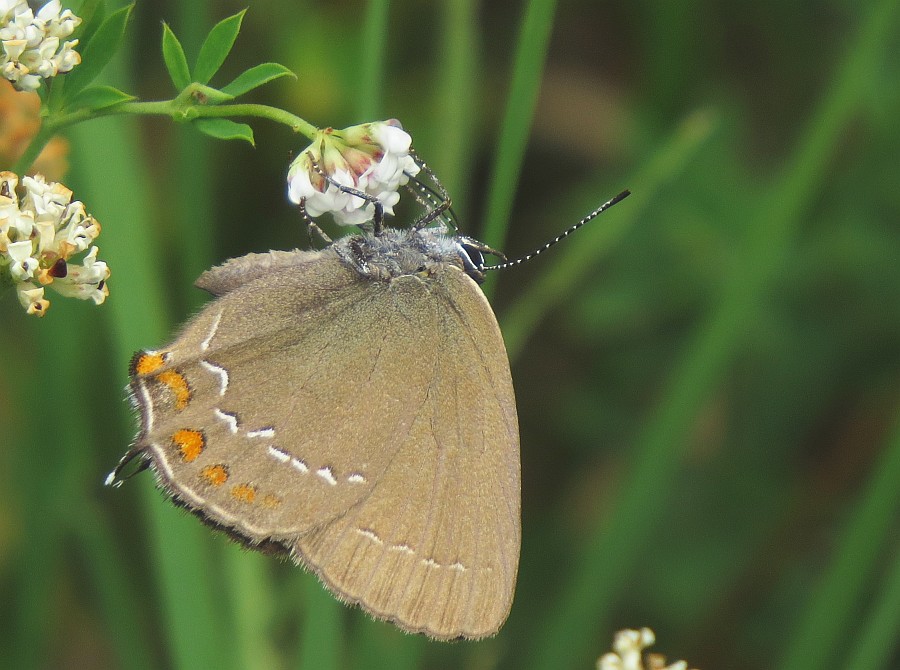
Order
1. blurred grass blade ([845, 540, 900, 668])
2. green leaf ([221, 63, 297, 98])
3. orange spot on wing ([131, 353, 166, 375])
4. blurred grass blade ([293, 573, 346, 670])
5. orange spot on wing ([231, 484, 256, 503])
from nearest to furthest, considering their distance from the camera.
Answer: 1. green leaf ([221, 63, 297, 98])
2. orange spot on wing ([131, 353, 166, 375])
3. orange spot on wing ([231, 484, 256, 503])
4. blurred grass blade ([845, 540, 900, 668])
5. blurred grass blade ([293, 573, 346, 670])

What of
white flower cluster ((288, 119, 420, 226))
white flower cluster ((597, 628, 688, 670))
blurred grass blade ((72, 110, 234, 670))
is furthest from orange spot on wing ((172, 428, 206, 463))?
white flower cluster ((597, 628, 688, 670))

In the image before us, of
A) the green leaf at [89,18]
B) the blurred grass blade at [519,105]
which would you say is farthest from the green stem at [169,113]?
the blurred grass blade at [519,105]

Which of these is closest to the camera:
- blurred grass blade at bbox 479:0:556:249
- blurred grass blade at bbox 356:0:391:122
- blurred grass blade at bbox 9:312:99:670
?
blurred grass blade at bbox 479:0:556:249

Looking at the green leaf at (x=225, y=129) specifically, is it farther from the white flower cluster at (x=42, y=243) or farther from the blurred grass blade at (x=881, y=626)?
the blurred grass blade at (x=881, y=626)

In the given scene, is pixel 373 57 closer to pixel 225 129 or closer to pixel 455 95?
pixel 455 95

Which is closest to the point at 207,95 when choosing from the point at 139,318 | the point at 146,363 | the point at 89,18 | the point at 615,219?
the point at 89,18

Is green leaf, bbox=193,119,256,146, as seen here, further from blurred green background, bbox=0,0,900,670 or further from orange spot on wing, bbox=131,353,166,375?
blurred green background, bbox=0,0,900,670
